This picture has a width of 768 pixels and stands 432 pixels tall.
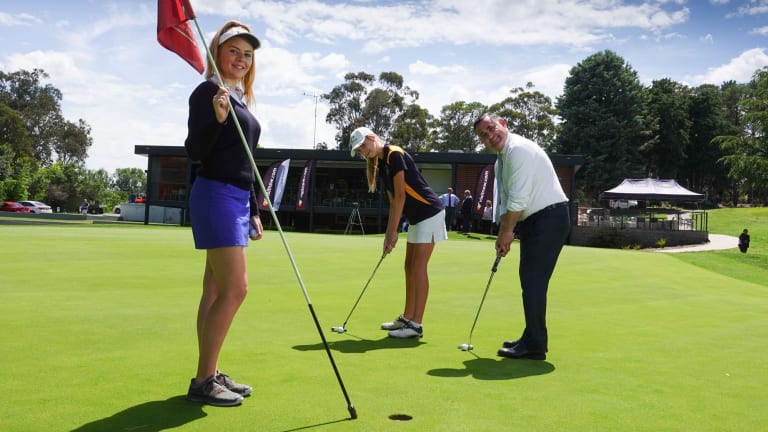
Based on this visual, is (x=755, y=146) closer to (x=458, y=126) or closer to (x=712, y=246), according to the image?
(x=712, y=246)

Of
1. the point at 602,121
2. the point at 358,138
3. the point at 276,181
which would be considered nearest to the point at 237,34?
the point at 358,138

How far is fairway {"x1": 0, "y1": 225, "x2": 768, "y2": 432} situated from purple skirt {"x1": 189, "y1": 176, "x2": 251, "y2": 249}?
895mm

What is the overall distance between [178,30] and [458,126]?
7331cm

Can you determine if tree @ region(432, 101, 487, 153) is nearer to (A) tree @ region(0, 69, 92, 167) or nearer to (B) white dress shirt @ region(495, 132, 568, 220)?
(A) tree @ region(0, 69, 92, 167)

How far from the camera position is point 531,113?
3100 inches

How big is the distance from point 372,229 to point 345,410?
37764 mm

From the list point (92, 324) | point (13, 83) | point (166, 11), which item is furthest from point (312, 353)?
point (13, 83)

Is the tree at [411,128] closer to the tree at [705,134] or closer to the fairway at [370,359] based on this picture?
the tree at [705,134]

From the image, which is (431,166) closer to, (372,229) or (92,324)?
(372,229)

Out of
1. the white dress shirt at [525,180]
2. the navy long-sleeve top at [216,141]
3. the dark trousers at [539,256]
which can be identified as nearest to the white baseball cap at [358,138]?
the white dress shirt at [525,180]

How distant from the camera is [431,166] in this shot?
1660 inches

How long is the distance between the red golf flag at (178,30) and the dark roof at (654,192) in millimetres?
37915

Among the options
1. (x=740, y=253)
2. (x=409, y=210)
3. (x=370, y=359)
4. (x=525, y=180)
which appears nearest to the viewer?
(x=370, y=359)

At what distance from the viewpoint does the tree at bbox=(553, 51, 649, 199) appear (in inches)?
2446
